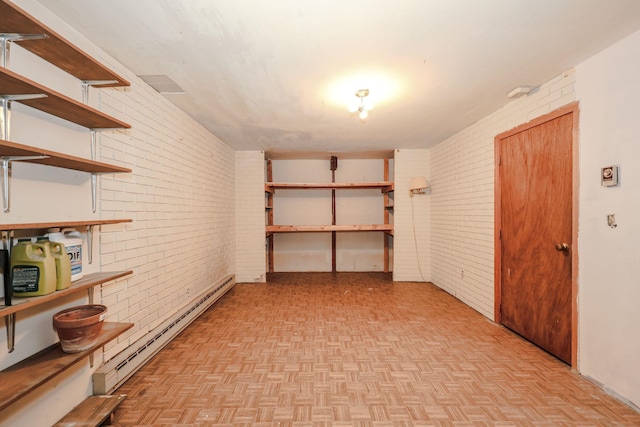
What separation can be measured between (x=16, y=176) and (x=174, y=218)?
1.60m

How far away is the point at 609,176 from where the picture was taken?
1925 mm

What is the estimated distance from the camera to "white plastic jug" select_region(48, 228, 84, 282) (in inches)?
62.5

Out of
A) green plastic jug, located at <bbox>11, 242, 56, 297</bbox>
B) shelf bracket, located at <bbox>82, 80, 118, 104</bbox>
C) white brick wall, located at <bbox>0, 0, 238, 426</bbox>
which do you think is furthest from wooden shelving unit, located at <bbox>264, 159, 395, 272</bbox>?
green plastic jug, located at <bbox>11, 242, 56, 297</bbox>

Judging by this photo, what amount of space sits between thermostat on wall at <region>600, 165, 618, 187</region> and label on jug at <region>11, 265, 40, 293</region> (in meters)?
3.50

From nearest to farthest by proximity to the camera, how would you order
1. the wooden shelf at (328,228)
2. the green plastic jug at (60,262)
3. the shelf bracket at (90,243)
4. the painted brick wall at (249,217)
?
1. the green plastic jug at (60,262)
2. the shelf bracket at (90,243)
3. the wooden shelf at (328,228)
4. the painted brick wall at (249,217)

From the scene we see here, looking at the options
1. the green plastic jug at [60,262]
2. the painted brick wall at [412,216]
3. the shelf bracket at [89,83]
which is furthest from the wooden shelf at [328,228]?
the green plastic jug at [60,262]

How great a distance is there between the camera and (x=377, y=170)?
582 cm

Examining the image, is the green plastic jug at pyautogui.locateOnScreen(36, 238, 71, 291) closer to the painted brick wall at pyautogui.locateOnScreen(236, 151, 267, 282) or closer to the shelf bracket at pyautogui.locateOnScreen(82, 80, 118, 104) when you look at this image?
the shelf bracket at pyautogui.locateOnScreen(82, 80, 118, 104)

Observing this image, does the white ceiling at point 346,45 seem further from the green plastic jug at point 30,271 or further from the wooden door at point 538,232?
the green plastic jug at point 30,271

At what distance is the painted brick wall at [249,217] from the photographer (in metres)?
5.13

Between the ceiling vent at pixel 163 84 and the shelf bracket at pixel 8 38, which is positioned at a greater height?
the ceiling vent at pixel 163 84

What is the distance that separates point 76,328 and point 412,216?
4.74 meters

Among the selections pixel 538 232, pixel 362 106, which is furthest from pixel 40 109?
pixel 538 232

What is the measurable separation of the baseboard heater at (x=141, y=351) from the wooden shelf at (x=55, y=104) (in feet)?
5.53
